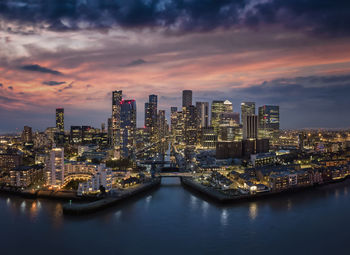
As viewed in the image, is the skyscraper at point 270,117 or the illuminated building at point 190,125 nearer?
the illuminated building at point 190,125

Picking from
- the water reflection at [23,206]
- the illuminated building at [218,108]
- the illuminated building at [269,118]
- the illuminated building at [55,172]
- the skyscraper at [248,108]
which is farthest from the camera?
the illuminated building at [218,108]

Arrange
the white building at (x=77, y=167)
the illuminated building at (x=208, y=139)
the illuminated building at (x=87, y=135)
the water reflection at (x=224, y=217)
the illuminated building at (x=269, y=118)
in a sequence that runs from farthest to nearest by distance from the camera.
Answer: the illuminated building at (x=269, y=118), the illuminated building at (x=87, y=135), the illuminated building at (x=208, y=139), the white building at (x=77, y=167), the water reflection at (x=224, y=217)

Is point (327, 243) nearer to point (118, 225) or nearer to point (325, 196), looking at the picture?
point (325, 196)

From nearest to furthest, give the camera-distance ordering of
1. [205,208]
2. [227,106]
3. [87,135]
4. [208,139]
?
[205,208]
[208,139]
[87,135]
[227,106]

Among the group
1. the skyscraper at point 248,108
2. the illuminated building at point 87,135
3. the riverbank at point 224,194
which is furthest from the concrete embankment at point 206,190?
the skyscraper at point 248,108

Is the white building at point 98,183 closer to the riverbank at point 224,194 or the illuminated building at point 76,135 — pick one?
the riverbank at point 224,194

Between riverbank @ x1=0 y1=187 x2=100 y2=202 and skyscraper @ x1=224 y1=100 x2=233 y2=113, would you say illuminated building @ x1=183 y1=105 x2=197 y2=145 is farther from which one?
riverbank @ x1=0 y1=187 x2=100 y2=202

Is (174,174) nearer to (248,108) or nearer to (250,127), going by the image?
(250,127)

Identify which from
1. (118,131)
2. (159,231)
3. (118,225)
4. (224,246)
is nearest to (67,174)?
(118,225)

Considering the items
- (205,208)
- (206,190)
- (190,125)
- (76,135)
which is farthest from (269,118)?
(205,208)
